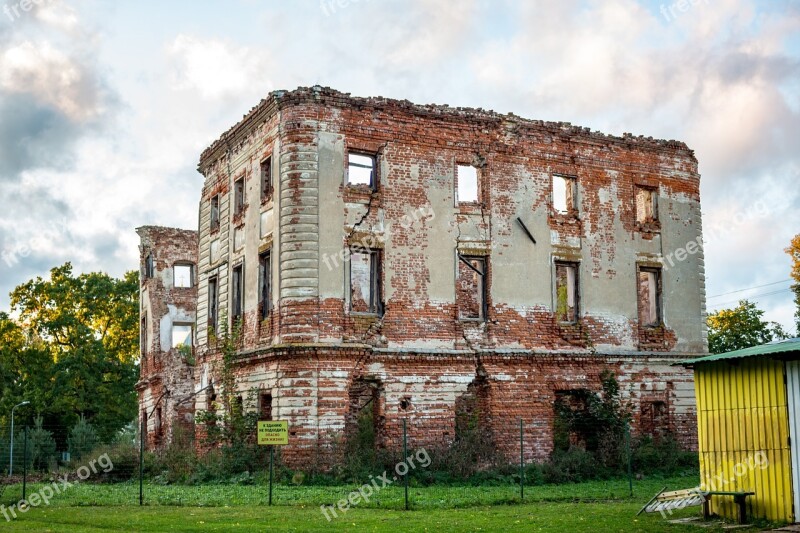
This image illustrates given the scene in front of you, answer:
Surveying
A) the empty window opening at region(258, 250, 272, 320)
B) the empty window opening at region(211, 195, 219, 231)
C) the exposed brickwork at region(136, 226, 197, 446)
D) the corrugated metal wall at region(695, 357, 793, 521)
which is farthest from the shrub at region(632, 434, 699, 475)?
the exposed brickwork at region(136, 226, 197, 446)

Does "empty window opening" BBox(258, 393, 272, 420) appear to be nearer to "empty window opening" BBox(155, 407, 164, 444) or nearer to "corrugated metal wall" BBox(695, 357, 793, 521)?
"empty window opening" BBox(155, 407, 164, 444)

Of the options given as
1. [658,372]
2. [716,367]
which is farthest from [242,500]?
[658,372]

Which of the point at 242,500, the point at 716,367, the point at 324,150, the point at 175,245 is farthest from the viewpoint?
the point at 175,245

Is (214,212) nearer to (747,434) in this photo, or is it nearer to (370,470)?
(370,470)

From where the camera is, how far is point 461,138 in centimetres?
2691

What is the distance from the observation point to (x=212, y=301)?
29.8 meters

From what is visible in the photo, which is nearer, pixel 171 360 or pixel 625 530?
pixel 625 530

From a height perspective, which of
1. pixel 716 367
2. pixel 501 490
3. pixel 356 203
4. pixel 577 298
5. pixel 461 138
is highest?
pixel 461 138

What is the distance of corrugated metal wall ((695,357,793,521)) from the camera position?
14788mm

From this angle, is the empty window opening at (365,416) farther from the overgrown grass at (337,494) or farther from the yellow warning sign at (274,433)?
the yellow warning sign at (274,433)

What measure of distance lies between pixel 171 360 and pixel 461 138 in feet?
51.5

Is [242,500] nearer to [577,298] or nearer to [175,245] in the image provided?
[577,298]

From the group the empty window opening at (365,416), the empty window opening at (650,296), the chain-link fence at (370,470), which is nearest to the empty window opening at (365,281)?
the empty window opening at (365,416)

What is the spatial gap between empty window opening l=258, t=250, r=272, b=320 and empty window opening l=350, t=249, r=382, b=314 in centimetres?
235
